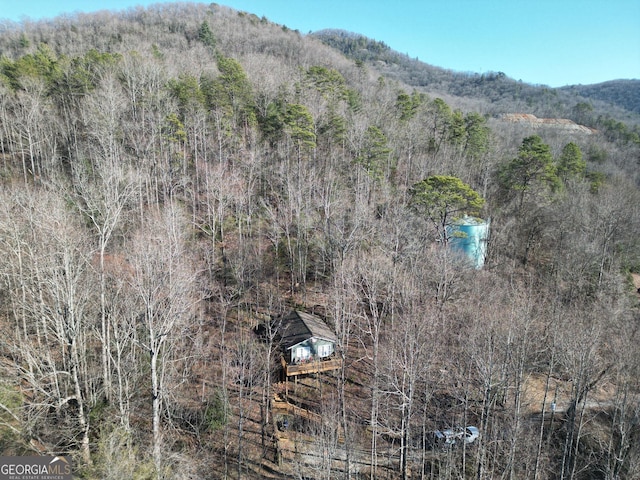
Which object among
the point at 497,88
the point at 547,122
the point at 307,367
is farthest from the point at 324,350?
the point at 497,88

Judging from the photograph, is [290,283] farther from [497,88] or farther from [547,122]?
[497,88]

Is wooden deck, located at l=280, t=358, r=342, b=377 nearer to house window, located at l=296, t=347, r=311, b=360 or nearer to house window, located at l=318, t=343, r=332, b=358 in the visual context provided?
house window, located at l=296, t=347, r=311, b=360

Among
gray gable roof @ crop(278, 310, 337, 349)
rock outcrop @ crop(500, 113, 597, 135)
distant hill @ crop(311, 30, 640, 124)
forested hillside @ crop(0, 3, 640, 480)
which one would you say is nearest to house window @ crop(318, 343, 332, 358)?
gray gable roof @ crop(278, 310, 337, 349)

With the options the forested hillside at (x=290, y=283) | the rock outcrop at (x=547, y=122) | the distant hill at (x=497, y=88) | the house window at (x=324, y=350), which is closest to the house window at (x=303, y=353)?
the house window at (x=324, y=350)

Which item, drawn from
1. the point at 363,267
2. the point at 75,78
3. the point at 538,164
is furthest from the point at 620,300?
the point at 75,78

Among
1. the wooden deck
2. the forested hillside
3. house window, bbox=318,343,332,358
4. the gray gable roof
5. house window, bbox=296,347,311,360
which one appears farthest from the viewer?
house window, bbox=318,343,332,358

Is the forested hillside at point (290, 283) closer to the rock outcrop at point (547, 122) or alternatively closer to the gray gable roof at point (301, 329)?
the gray gable roof at point (301, 329)
